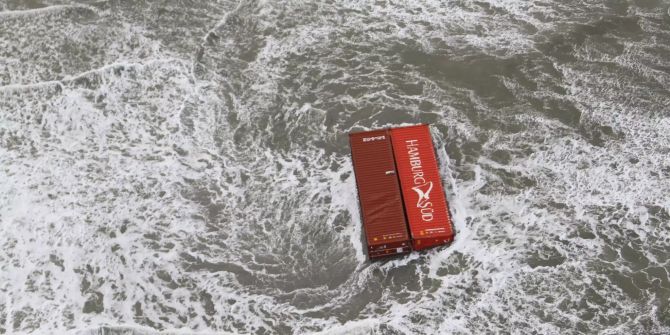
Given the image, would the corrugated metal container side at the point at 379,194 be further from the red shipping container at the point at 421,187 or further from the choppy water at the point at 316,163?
the choppy water at the point at 316,163

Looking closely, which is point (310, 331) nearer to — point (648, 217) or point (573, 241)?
point (573, 241)

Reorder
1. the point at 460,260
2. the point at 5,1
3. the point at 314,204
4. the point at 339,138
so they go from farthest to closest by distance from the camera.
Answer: the point at 5,1
the point at 339,138
the point at 314,204
the point at 460,260

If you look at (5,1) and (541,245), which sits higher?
(5,1)

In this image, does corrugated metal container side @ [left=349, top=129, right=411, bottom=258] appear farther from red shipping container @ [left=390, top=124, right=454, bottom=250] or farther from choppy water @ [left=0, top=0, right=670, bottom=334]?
choppy water @ [left=0, top=0, right=670, bottom=334]

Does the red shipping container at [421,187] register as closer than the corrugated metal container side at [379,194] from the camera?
No

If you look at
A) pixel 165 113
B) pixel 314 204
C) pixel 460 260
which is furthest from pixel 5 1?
pixel 460 260

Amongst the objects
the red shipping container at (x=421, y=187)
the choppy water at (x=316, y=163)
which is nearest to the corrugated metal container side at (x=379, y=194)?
the red shipping container at (x=421, y=187)
